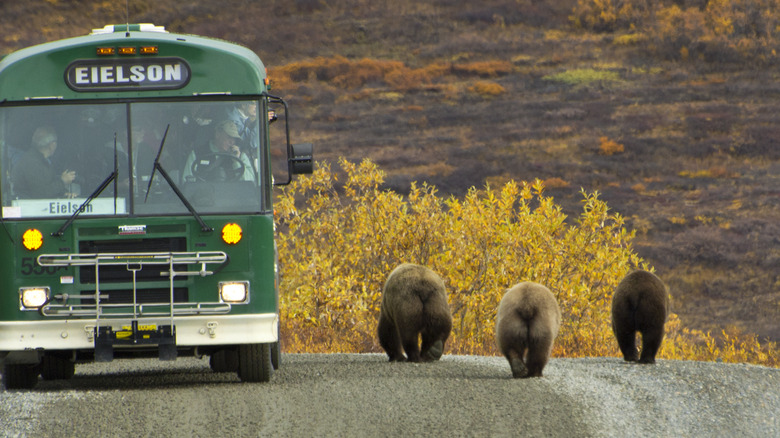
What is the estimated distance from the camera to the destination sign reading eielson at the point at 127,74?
997 centimetres

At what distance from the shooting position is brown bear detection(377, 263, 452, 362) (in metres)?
11.9

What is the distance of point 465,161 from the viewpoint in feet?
149

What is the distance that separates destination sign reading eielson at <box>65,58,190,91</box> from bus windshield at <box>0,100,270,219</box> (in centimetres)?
17

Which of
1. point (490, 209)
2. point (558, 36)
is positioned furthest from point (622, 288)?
point (558, 36)

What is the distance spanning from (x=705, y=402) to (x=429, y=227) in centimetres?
848

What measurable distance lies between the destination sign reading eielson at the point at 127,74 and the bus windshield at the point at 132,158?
0.17m

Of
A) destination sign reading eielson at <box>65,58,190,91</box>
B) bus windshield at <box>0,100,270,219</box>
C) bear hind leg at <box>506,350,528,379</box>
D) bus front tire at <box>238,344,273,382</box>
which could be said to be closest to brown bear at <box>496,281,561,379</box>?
bear hind leg at <box>506,350,528,379</box>

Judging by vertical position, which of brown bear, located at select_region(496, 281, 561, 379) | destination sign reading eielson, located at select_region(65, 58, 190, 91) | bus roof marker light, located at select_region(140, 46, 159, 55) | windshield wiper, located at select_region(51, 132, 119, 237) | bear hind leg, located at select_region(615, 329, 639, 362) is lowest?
bear hind leg, located at select_region(615, 329, 639, 362)

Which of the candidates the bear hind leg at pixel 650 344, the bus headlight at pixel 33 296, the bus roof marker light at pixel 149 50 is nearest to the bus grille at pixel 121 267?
the bus headlight at pixel 33 296

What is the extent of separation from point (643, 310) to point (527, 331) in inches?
82.6

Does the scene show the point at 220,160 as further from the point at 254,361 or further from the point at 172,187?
the point at 254,361

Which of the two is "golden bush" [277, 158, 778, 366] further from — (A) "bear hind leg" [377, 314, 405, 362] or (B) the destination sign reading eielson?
(B) the destination sign reading eielson

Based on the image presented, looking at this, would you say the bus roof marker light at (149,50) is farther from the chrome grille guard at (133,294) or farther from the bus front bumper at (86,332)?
the bus front bumper at (86,332)

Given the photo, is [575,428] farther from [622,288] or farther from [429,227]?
[429,227]
